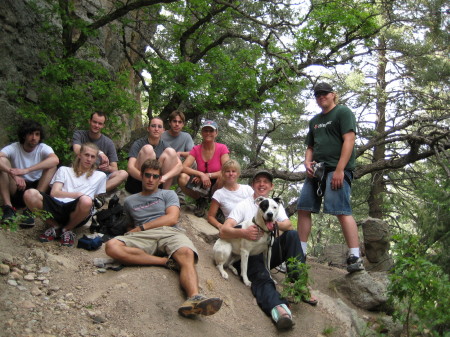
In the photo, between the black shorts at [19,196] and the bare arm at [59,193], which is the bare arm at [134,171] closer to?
the bare arm at [59,193]

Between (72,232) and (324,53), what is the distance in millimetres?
9391

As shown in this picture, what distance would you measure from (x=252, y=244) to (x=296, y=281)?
26.6 inches

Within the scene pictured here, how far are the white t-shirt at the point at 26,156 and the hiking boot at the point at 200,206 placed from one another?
2.68m

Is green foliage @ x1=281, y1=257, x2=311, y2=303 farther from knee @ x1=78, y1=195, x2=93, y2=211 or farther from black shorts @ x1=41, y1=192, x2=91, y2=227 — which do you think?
black shorts @ x1=41, y1=192, x2=91, y2=227

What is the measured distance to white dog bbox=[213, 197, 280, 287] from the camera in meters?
4.60

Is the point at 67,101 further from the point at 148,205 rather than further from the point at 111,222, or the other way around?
the point at 148,205

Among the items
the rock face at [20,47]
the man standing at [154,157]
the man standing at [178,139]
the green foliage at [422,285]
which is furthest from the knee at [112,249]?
the rock face at [20,47]

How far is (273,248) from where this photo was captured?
5051mm

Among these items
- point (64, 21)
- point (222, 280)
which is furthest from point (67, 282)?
point (64, 21)

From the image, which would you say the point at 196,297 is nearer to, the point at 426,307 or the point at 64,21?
the point at 426,307

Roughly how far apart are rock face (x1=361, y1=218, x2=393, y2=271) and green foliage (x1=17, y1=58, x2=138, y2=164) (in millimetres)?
5111

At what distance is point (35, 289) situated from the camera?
3.79m

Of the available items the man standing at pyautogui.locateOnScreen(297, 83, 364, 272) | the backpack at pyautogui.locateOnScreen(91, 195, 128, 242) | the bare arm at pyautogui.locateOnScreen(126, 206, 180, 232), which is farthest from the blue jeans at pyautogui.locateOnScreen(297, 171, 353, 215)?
the backpack at pyautogui.locateOnScreen(91, 195, 128, 242)

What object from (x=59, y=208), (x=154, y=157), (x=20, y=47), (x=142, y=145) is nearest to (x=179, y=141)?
(x=142, y=145)
